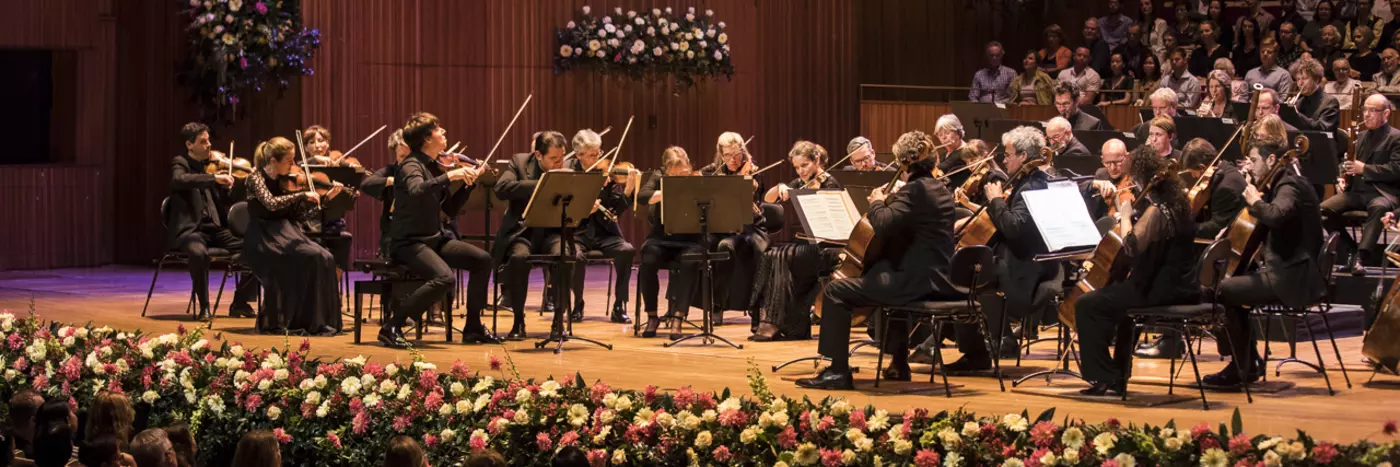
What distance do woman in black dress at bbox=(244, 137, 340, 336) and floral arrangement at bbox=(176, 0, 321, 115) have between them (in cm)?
371

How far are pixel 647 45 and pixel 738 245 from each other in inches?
184

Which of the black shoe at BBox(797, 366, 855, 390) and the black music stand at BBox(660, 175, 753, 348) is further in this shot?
the black music stand at BBox(660, 175, 753, 348)

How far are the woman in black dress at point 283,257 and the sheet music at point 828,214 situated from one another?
291 cm

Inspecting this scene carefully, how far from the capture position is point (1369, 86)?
1341 cm

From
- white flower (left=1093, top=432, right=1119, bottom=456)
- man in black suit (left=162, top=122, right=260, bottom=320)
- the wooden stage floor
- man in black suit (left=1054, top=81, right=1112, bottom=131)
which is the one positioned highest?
man in black suit (left=1054, top=81, right=1112, bottom=131)

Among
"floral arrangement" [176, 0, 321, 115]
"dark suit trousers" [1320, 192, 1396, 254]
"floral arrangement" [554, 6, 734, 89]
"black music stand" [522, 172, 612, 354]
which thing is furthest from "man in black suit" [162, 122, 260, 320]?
"dark suit trousers" [1320, 192, 1396, 254]

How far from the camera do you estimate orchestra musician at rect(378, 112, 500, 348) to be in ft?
29.6

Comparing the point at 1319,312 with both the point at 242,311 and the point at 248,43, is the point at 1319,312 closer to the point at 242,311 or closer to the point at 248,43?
the point at 242,311

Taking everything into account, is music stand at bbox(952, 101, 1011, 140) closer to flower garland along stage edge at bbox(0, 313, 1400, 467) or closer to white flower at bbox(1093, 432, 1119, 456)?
flower garland along stage edge at bbox(0, 313, 1400, 467)

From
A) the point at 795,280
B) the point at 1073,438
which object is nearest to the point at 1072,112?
the point at 795,280

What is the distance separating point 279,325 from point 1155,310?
499 cm

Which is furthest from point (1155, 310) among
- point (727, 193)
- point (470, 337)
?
point (470, 337)

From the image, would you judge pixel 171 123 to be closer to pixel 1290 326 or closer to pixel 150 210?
pixel 150 210

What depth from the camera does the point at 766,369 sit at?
8.27 metres
